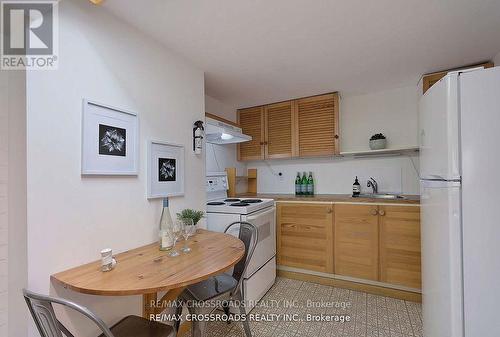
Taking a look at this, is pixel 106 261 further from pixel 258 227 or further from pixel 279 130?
pixel 279 130

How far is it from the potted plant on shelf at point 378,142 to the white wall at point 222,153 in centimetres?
171

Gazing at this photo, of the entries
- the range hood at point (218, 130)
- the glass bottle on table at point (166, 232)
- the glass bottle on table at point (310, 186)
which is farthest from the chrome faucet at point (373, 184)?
the glass bottle on table at point (166, 232)

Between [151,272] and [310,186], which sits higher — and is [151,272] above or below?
below

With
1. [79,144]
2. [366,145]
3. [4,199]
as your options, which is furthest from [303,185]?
[4,199]

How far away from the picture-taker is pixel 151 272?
3.38 ft

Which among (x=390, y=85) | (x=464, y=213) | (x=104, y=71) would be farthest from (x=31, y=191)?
(x=390, y=85)

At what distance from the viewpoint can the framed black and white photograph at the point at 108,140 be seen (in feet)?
3.85

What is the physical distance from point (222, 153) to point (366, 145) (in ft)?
5.89

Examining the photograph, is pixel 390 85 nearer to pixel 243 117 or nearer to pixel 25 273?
pixel 243 117

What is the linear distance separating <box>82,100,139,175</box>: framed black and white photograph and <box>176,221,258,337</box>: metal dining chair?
0.84 m

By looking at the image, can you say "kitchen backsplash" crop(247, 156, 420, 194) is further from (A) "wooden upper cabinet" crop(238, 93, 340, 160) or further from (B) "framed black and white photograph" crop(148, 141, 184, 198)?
(B) "framed black and white photograph" crop(148, 141, 184, 198)

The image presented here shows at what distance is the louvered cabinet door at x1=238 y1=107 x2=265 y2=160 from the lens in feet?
10.0

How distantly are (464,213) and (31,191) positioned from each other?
1899 millimetres

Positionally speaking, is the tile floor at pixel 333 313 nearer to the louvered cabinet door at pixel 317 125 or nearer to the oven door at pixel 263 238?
the oven door at pixel 263 238
